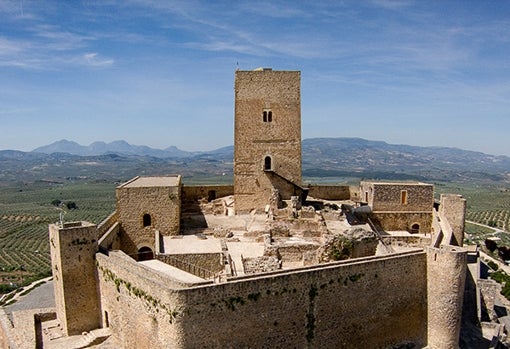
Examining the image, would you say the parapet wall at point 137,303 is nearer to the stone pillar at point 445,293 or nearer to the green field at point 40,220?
the stone pillar at point 445,293

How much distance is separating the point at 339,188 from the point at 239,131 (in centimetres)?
956

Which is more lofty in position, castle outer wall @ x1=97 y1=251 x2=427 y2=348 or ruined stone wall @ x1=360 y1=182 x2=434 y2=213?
ruined stone wall @ x1=360 y1=182 x2=434 y2=213

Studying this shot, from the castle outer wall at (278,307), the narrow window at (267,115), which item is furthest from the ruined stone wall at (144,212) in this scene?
the narrow window at (267,115)

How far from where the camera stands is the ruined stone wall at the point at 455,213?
25.4 metres

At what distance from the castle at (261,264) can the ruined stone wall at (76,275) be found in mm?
47

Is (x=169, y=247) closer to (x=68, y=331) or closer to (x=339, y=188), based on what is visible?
(x=68, y=331)

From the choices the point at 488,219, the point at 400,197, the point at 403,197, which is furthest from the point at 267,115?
the point at 488,219

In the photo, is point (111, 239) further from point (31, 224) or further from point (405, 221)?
point (31, 224)

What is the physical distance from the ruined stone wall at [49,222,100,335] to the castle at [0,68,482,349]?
47mm

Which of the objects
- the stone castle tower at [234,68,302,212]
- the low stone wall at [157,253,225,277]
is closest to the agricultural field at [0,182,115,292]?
the stone castle tower at [234,68,302,212]

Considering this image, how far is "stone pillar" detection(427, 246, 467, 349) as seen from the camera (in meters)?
17.1

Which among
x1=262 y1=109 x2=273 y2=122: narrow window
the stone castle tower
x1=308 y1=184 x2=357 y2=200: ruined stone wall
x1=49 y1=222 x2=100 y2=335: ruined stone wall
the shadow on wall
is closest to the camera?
x1=49 y1=222 x2=100 y2=335: ruined stone wall

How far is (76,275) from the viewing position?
1833 centimetres

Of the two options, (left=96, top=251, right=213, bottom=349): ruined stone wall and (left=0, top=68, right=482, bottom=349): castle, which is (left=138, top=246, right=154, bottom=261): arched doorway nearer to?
(left=0, top=68, right=482, bottom=349): castle
